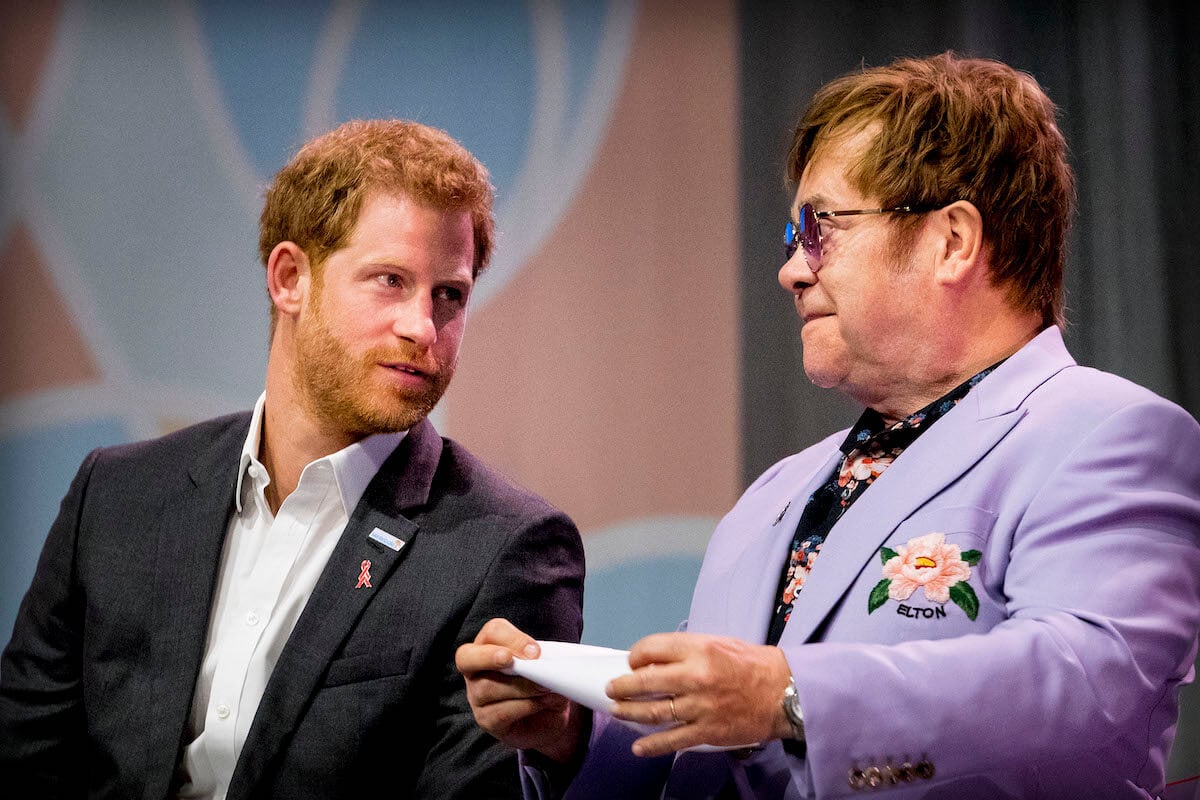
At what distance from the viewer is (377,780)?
6.94 ft

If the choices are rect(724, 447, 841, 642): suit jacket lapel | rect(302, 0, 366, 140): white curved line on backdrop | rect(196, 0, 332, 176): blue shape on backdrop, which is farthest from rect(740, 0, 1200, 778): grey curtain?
rect(724, 447, 841, 642): suit jacket lapel

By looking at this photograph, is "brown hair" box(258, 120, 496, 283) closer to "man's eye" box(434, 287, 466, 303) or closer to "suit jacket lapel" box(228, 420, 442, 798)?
"man's eye" box(434, 287, 466, 303)

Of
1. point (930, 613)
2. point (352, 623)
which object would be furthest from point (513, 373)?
point (930, 613)

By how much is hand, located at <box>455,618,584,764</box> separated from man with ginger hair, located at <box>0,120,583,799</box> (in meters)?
0.35

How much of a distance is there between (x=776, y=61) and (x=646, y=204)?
61 centimetres

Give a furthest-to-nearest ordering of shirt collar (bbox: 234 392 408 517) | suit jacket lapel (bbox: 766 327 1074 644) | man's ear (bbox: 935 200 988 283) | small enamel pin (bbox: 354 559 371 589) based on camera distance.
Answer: shirt collar (bbox: 234 392 408 517), small enamel pin (bbox: 354 559 371 589), man's ear (bbox: 935 200 988 283), suit jacket lapel (bbox: 766 327 1074 644)

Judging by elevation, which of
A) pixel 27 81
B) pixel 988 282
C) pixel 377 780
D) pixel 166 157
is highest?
pixel 27 81

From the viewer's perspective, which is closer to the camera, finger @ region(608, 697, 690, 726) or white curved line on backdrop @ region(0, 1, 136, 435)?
finger @ region(608, 697, 690, 726)

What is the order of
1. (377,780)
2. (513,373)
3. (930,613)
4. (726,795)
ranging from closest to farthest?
(930,613), (726,795), (377,780), (513,373)

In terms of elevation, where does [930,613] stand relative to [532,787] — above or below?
above

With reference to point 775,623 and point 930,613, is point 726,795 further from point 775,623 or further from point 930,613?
point 930,613

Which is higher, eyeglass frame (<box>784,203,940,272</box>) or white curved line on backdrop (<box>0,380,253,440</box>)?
eyeglass frame (<box>784,203,940,272</box>)

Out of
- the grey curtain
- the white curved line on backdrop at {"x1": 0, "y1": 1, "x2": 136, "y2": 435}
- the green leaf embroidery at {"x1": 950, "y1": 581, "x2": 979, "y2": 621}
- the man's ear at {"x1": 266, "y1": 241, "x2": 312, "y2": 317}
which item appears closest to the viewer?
the green leaf embroidery at {"x1": 950, "y1": 581, "x2": 979, "y2": 621}

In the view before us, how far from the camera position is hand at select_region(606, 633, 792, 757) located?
4.31 ft
